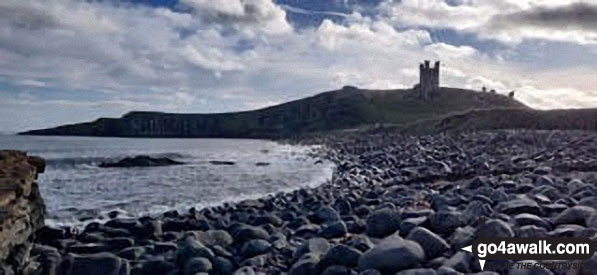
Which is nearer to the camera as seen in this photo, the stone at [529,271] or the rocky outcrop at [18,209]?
the stone at [529,271]

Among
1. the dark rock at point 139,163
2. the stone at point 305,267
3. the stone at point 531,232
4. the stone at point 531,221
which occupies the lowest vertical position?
the dark rock at point 139,163

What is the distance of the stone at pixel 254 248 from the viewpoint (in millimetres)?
7105

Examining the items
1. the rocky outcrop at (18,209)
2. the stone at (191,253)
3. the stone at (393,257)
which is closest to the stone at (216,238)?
the stone at (191,253)

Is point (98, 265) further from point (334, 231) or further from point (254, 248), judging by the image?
point (334, 231)

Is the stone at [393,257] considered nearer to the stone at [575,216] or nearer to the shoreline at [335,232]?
the shoreline at [335,232]

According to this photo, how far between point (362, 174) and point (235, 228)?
1041 centimetres

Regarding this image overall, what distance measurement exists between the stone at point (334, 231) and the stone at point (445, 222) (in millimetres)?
1468

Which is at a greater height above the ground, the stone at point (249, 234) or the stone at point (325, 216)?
the stone at point (325, 216)

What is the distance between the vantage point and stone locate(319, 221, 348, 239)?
300 inches

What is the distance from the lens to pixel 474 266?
16.6 ft

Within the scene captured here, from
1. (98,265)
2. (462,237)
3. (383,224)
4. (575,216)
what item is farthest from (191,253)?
(575,216)

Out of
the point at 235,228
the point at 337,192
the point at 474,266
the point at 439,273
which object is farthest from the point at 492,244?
the point at 337,192

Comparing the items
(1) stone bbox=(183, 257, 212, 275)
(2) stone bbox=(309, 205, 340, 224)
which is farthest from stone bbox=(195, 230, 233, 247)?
(2) stone bbox=(309, 205, 340, 224)

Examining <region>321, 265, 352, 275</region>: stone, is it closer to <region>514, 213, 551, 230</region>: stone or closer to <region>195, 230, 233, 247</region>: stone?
<region>514, 213, 551, 230</region>: stone
